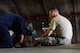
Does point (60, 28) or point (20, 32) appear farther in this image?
point (60, 28)

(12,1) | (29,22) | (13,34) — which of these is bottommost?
(13,34)

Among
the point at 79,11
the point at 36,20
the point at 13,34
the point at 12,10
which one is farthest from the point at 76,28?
the point at 13,34

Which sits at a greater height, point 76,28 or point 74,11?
point 74,11

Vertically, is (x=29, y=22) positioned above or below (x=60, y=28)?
above

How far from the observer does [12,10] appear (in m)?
8.16

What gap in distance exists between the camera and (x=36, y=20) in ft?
28.6

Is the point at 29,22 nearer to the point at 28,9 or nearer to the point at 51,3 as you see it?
the point at 28,9

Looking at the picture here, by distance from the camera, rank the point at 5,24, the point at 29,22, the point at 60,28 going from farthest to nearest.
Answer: the point at 29,22, the point at 60,28, the point at 5,24

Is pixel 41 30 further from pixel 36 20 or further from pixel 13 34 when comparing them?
pixel 13 34

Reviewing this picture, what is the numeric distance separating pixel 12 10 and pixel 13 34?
5.16 m

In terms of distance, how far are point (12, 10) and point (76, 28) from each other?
2.59 meters

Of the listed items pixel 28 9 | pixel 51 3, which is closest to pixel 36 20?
pixel 28 9

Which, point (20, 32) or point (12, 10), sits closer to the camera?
point (20, 32)

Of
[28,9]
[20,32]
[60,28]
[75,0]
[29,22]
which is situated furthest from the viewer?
[29,22]
